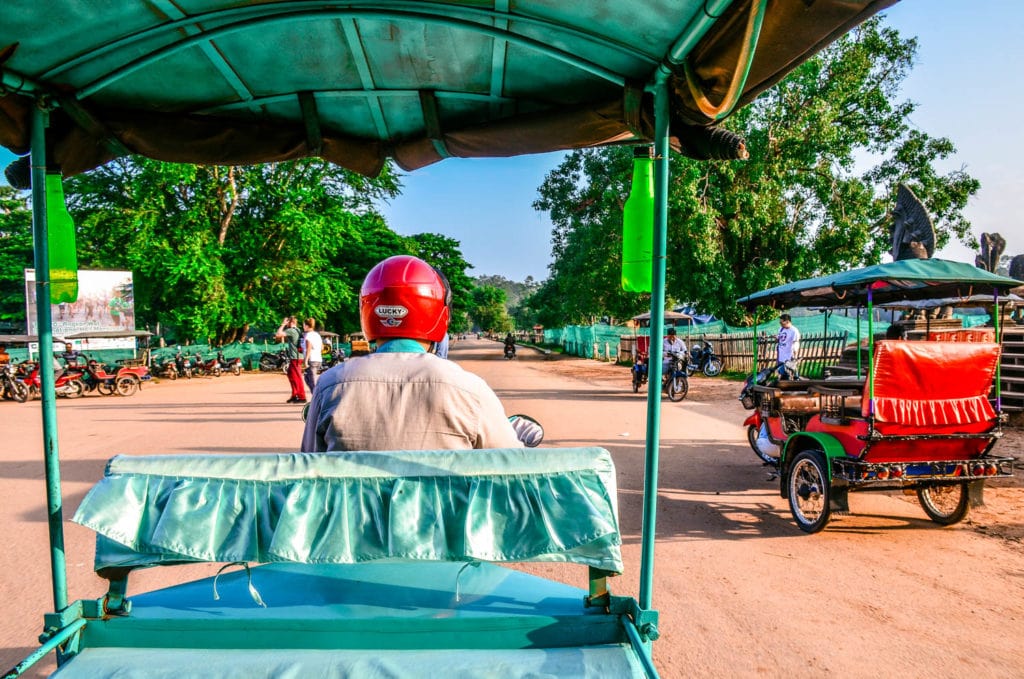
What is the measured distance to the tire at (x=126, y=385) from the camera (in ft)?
A: 52.4

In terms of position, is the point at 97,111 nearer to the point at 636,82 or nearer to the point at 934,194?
the point at 636,82

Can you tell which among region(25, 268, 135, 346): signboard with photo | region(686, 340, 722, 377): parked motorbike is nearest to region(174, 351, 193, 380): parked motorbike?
region(25, 268, 135, 346): signboard with photo

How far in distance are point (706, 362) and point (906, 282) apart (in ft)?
52.9

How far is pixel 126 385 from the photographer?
634 inches

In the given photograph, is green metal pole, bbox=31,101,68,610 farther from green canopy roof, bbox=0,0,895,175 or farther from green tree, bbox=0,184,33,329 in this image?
green tree, bbox=0,184,33,329

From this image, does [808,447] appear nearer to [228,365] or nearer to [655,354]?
[655,354]

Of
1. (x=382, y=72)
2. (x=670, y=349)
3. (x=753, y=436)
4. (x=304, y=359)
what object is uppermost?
(x=382, y=72)

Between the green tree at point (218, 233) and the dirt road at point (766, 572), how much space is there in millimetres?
17018

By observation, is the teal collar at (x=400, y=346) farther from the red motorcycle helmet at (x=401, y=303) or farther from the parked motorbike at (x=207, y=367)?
the parked motorbike at (x=207, y=367)

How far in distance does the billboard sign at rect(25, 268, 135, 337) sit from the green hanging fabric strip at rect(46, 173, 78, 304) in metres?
22.5

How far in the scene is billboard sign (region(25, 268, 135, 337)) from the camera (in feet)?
69.5

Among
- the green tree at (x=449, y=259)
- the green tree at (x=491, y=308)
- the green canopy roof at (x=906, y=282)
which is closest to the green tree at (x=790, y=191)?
the green canopy roof at (x=906, y=282)

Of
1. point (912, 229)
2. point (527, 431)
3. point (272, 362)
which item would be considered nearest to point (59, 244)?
point (527, 431)

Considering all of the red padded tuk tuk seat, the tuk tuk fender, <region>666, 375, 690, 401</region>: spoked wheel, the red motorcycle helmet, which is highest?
the red motorcycle helmet
